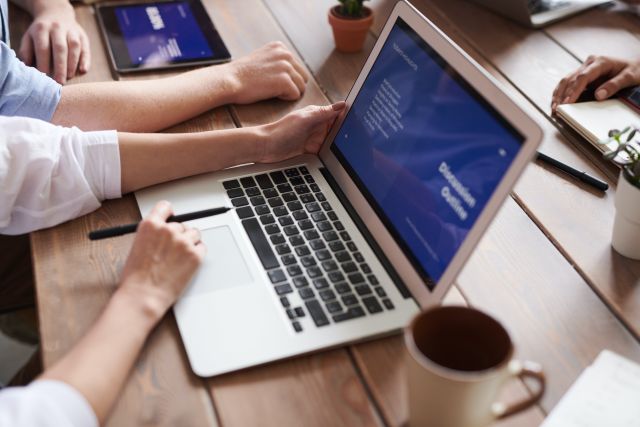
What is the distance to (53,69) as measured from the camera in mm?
1301

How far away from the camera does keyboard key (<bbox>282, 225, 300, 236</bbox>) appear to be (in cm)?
97

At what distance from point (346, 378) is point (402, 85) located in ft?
1.28

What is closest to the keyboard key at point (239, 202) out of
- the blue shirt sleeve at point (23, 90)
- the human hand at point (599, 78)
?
the blue shirt sleeve at point (23, 90)

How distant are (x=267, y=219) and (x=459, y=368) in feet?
1.18

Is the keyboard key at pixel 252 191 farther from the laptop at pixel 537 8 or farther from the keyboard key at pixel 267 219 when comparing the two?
the laptop at pixel 537 8

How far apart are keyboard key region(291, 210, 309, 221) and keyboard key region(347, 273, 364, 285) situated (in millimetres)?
130

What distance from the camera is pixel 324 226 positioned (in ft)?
3.24

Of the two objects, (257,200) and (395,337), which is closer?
(395,337)

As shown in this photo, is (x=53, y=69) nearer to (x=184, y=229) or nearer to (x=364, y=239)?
(x=184, y=229)

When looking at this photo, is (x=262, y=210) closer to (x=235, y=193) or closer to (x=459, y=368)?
(x=235, y=193)

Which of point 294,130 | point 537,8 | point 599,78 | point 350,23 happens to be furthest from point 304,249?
point 537,8

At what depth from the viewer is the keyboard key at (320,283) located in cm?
89

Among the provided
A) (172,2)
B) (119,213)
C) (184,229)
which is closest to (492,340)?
(184,229)

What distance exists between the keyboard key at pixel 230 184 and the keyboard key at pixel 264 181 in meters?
→ 0.03
